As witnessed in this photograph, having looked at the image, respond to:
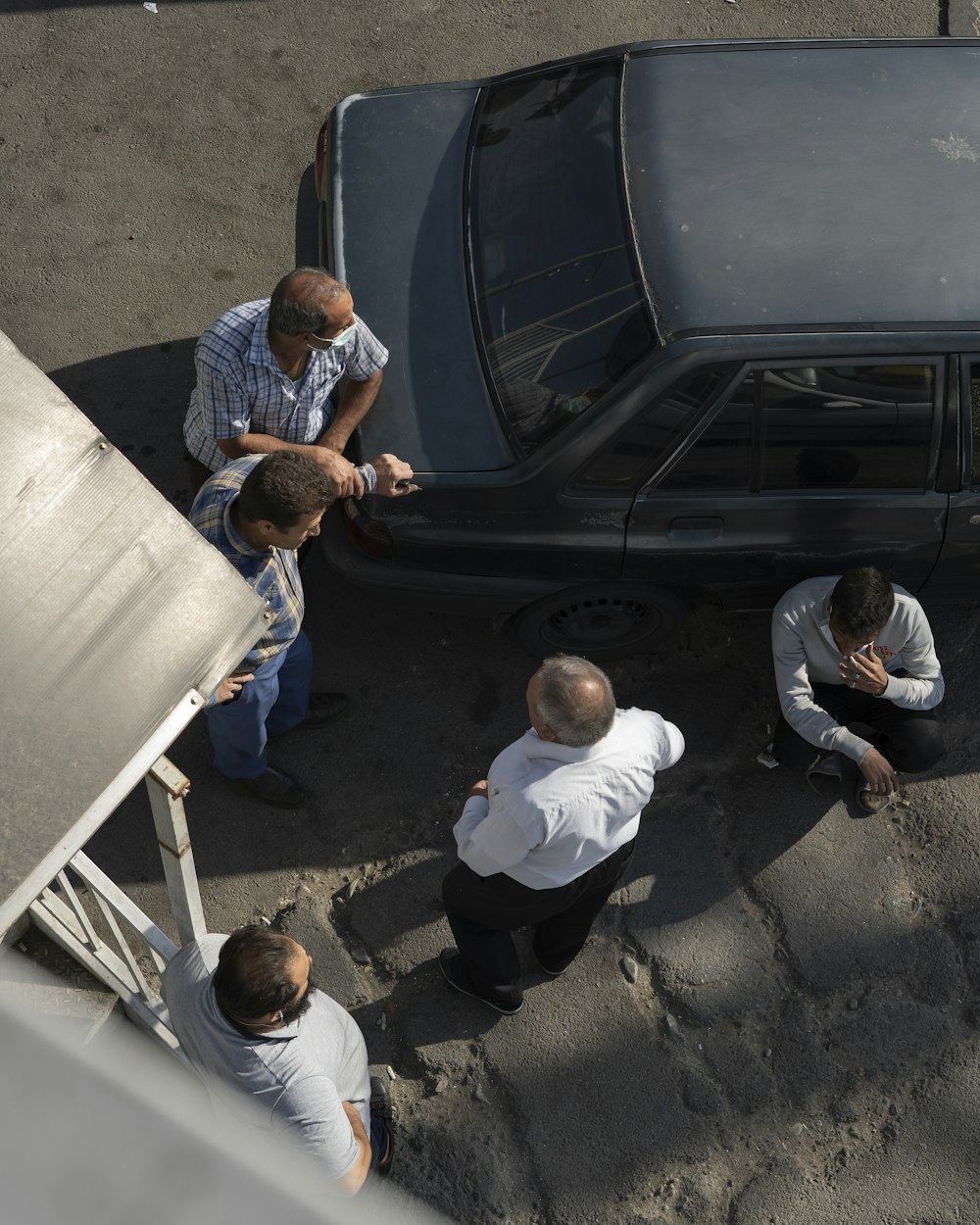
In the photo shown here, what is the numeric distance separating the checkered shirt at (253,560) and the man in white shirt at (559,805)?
0.81m

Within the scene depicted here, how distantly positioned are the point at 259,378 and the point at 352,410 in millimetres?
358

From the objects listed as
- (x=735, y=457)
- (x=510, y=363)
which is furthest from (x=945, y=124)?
(x=510, y=363)

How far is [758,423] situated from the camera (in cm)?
368

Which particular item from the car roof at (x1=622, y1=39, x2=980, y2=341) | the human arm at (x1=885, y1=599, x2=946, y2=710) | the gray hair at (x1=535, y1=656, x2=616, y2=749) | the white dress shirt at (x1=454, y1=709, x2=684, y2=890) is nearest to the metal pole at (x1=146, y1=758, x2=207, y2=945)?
the white dress shirt at (x1=454, y1=709, x2=684, y2=890)

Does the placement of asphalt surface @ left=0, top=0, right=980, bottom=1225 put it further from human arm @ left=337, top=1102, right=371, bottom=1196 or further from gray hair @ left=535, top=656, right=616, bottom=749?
gray hair @ left=535, top=656, right=616, bottom=749

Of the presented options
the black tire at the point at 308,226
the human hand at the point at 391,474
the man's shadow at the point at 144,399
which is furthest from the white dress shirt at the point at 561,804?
the man's shadow at the point at 144,399

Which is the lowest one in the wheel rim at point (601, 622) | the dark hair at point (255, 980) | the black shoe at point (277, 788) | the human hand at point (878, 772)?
the human hand at point (878, 772)

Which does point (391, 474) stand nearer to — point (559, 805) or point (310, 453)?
point (310, 453)

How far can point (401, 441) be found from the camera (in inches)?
153

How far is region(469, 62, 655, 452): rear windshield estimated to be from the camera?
12.1 feet

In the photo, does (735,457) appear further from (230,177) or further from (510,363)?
(230,177)

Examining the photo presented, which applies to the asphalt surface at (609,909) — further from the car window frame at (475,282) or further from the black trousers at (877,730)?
the car window frame at (475,282)

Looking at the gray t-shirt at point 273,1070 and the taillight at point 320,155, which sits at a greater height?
the taillight at point 320,155

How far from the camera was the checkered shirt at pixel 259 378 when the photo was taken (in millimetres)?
3705
